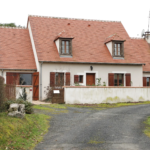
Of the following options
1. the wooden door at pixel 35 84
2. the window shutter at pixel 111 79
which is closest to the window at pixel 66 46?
the wooden door at pixel 35 84

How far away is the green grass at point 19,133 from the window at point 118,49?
48.2 feet

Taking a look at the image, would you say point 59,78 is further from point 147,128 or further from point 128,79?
point 147,128

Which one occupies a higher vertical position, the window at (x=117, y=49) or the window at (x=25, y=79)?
the window at (x=117, y=49)

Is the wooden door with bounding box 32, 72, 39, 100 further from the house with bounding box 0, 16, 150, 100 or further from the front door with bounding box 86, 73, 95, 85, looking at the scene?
the front door with bounding box 86, 73, 95, 85

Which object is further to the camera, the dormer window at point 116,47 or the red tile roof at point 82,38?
the dormer window at point 116,47

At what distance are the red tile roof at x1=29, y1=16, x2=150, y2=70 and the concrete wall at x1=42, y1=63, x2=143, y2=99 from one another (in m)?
0.52

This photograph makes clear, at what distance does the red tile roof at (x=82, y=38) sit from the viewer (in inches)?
842

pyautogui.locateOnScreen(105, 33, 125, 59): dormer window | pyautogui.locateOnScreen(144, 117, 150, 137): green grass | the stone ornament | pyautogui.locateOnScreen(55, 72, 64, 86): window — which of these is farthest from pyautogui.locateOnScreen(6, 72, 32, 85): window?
pyautogui.locateOnScreen(144, 117, 150, 137): green grass

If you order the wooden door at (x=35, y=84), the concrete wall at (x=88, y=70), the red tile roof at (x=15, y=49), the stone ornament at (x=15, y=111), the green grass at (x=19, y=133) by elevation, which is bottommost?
the green grass at (x=19, y=133)

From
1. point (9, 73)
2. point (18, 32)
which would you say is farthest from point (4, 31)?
point (9, 73)

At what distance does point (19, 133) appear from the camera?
7.41m

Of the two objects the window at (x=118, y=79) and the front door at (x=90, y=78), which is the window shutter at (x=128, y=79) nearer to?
the window at (x=118, y=79)

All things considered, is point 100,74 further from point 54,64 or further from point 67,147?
point 67,147

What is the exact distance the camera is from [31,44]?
23.8 meters
